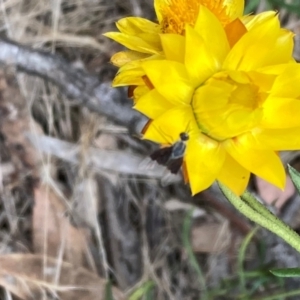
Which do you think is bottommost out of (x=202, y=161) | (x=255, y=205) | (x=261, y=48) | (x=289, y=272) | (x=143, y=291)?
(x=143, y=291)

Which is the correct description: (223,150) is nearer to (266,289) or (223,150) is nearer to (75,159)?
(266,289)

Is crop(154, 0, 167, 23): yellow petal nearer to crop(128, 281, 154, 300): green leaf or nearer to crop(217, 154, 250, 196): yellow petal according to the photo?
crop(217, 154, 250, 196): yellow petal

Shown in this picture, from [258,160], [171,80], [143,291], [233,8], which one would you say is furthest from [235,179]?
[143,291]

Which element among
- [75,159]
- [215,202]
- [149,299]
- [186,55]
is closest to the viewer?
[186,55]

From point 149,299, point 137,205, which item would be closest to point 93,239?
point 137,205

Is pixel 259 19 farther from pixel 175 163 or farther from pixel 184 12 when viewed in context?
pixel 175 163

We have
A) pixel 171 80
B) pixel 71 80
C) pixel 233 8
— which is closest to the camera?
pixel 171 80
